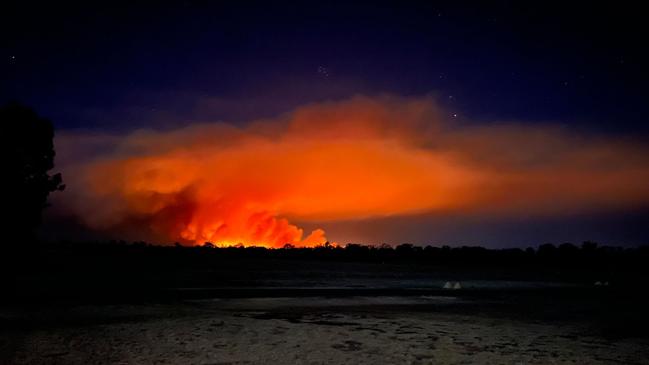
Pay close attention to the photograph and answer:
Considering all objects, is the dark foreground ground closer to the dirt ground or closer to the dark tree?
the dirt ground

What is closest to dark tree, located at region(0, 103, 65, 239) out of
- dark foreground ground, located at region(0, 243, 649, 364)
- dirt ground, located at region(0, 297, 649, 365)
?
dark foreground ground, located at region(0, 243, 649, 364)

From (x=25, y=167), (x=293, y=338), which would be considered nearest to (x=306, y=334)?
(x=293, y=338)

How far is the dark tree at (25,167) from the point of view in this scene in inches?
2424

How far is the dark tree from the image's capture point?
6156 cm

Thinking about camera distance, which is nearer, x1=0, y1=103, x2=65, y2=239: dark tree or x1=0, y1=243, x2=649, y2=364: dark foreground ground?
x1=0, y1=243, x2=649, y2=364: dark foreground ground

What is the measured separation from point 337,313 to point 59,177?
54.3 m

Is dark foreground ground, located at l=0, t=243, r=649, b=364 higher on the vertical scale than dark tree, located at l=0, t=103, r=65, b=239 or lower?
lower

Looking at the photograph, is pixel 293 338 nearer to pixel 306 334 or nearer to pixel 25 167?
pixel 306 334

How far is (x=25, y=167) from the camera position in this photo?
6431cm

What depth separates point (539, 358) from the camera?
1356 centimetres

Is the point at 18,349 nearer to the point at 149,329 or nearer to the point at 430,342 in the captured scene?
the point at 149,329

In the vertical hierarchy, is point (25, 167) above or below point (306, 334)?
above

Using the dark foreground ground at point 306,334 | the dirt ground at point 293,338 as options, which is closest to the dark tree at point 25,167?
the dark foreground ground at point 306,334

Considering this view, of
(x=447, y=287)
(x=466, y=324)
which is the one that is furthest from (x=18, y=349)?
(x=447, y=287)
